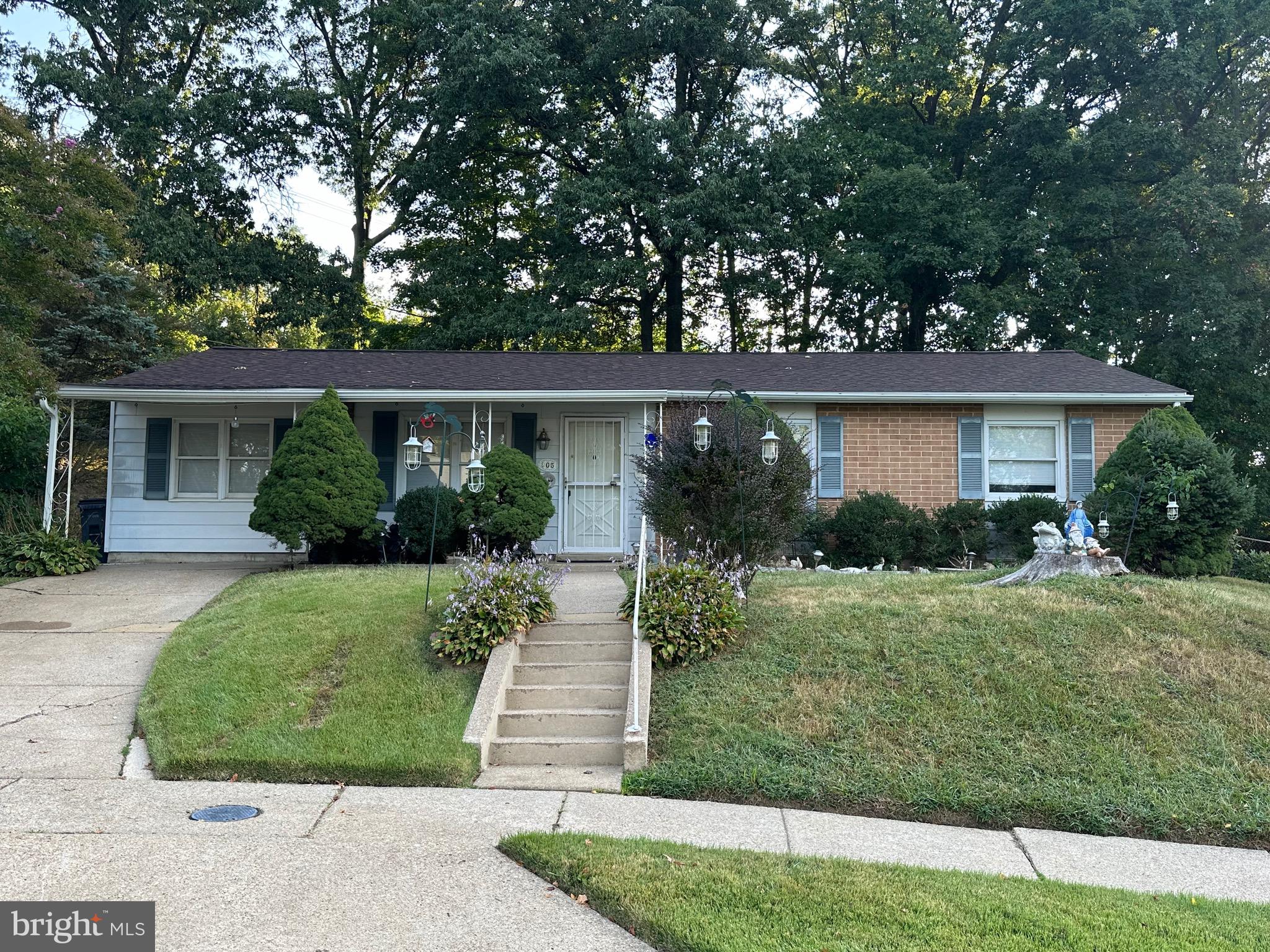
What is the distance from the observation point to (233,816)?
5.52 metres

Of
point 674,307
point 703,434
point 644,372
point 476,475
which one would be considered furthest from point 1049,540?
point 674,307

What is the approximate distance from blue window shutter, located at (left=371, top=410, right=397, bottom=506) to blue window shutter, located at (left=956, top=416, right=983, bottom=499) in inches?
349

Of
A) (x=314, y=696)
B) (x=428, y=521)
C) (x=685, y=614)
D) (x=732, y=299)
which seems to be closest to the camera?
(x=314, y=696)

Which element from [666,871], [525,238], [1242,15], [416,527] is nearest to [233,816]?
[666,871]

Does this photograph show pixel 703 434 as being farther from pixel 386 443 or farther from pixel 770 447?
pixel 386 443

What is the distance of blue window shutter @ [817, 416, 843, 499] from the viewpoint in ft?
48.9

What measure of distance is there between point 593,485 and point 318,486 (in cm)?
421

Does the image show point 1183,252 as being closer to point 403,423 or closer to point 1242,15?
point 1242,15

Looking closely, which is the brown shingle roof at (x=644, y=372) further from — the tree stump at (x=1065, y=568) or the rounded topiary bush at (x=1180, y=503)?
the tree stump at (x=1065, y=568)

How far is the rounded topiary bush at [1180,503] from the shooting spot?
11102 millimetres

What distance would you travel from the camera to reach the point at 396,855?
4949 millimetres

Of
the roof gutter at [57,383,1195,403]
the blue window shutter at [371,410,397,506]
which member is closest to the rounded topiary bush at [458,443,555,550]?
the roof gutter at [57,383,1195,403]

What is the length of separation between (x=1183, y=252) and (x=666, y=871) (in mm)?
22026

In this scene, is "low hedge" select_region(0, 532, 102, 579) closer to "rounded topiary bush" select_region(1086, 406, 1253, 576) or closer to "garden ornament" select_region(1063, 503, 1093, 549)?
"garden ornament" select_region(1063, 503, 1093, 549)
